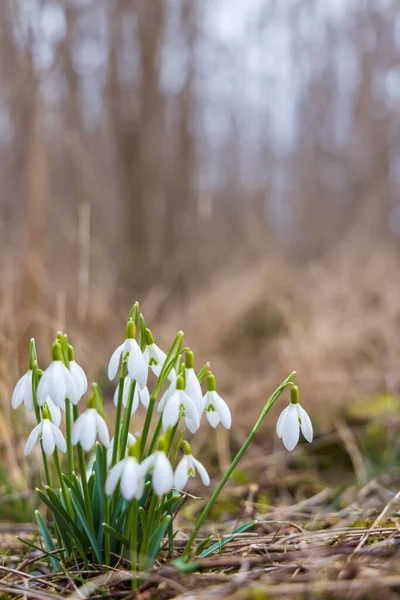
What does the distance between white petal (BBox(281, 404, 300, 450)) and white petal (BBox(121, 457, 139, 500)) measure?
0.33 meters

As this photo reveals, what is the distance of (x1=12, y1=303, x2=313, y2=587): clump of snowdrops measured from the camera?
1.19 metres

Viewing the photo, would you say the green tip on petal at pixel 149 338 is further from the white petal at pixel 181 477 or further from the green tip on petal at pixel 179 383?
the white petal at pixel 181 477

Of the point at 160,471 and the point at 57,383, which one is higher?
the point at 57,383

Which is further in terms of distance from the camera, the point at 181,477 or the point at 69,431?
the point at 69,431

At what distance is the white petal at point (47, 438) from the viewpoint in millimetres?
1257

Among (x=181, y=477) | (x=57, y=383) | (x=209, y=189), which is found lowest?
(x=181, y=477)

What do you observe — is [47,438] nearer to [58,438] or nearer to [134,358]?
[58,438]

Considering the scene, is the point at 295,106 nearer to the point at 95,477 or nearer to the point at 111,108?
the point at 111,108

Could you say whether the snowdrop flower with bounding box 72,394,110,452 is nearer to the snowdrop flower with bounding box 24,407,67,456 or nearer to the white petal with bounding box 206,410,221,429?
the snowdrop flower with bounding box 24,407,67,456

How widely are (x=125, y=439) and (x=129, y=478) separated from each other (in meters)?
0.28

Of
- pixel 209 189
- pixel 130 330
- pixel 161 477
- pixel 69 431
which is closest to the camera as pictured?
pixel 161 477

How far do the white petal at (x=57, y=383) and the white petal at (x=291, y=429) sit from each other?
46 centimetres

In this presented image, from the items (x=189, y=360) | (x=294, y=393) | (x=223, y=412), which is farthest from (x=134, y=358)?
(x=294, y=393)

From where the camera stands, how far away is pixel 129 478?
3.70ft
